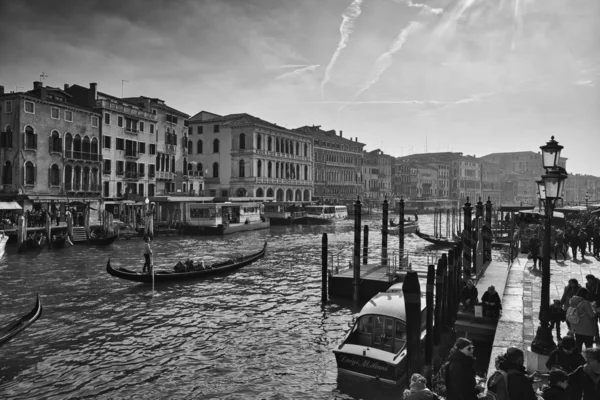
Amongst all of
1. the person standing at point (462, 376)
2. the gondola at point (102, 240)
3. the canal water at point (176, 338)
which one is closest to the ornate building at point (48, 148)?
the gondola at point (102, 240)

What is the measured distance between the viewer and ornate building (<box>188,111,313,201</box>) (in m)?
53.7

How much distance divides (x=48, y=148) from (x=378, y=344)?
105 ft

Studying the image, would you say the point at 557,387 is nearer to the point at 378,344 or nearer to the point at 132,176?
the point at 378,344

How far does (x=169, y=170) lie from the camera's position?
46.3 meters

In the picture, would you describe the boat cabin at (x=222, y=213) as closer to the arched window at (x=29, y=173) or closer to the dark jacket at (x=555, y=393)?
the arched window at (x=29, y=173)

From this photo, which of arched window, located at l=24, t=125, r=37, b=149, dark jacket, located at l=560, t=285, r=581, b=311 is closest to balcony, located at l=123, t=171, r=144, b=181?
arched window, located at l=24, t=125, r=37, b=149

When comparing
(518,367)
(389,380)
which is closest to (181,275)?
(389,380)

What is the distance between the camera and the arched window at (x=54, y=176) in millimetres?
33938

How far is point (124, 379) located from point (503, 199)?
132531 millimetres

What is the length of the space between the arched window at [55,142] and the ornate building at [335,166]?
Result: 37238 millimetres

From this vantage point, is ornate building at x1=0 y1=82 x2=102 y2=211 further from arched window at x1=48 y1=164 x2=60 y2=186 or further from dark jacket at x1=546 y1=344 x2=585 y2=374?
dark jacket at x1=546 y1=344 x2=585 y2=374

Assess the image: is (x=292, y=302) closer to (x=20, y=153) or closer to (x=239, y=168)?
(x=20, y=153)

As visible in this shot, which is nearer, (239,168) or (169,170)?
(169,170)

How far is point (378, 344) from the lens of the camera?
9.46 metres
